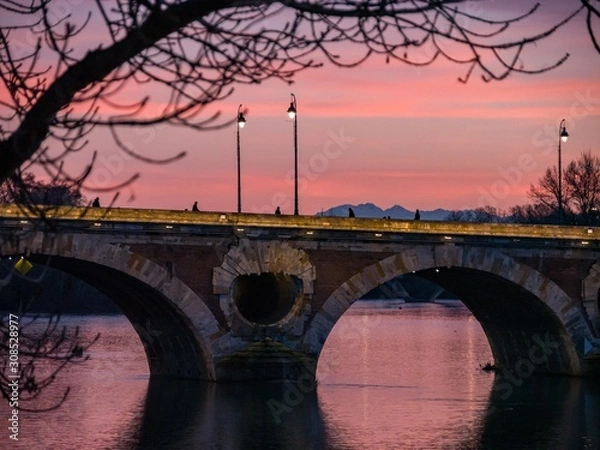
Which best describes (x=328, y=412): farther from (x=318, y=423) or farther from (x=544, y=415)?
(x=544, y=415)

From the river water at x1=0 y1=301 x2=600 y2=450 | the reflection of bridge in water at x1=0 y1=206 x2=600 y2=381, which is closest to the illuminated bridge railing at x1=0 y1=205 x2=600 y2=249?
the reflection of bridge in water at x1=0 y1=206 x2=600 y2=381

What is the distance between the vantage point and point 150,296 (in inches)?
1617

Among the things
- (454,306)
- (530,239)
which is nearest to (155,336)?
(530,239)

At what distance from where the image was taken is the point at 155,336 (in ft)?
144

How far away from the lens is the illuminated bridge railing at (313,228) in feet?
130

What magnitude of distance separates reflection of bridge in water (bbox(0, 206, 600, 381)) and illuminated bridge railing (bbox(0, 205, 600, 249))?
1.6 inches

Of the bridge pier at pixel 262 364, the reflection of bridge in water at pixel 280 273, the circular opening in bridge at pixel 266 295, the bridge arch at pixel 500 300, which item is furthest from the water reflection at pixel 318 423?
the bridge arch at pixel 500 300

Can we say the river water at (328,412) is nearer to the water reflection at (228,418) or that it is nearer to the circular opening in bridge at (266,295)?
the water reflection at (228,418)

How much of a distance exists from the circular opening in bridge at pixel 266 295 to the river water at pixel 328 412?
2478 millimetres

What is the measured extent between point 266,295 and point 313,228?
287 cm

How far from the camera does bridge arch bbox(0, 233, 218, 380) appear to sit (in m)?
38.8

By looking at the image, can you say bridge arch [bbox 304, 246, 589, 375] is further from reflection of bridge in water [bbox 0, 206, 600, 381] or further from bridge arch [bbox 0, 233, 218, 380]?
bridge arch [bbox 0, 233, 218, 380]

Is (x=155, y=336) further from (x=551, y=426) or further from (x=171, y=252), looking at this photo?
(x=551, y=426)

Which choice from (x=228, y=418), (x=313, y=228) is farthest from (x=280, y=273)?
(x=228, y=418)
